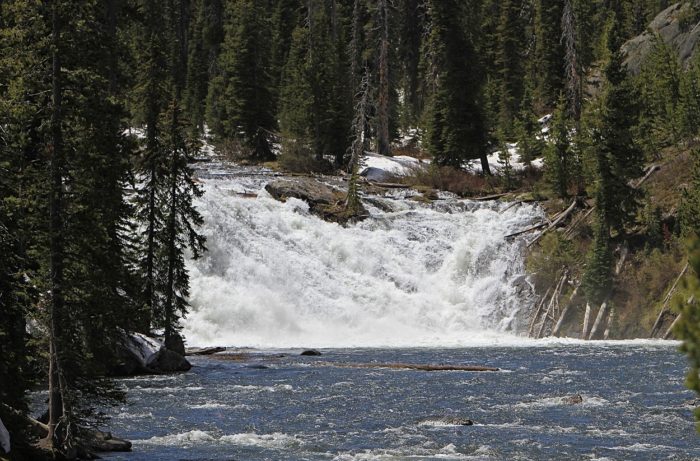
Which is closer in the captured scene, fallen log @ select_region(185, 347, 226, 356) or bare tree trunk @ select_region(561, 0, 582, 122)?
fallen log @ select_region(185, 347, 226, 356)

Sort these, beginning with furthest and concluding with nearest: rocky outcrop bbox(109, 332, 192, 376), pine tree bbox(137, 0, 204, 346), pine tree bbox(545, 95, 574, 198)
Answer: pine tree bbox(545, 95, 574, 198) < pine tree bbox(137, 0, 204, 346) < rocky outcrop bbox(109, 332, 192, 376)

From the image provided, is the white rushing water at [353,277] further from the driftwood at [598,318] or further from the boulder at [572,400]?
the boulder at [572,400]

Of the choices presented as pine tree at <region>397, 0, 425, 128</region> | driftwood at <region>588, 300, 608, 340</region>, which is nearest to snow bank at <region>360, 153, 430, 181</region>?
driftwood at <region>588, 300, 608, 340</region>

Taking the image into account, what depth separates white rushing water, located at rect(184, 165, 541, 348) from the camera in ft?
139

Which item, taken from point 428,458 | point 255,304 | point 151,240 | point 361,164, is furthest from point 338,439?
point 361,164

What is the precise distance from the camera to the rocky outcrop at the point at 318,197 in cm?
5062

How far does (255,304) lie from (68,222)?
26787 mm

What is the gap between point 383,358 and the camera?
3462cm

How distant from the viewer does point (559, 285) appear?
44.4m

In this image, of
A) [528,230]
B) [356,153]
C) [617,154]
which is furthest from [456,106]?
[617,154]

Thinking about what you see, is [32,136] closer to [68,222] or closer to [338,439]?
[68,222]

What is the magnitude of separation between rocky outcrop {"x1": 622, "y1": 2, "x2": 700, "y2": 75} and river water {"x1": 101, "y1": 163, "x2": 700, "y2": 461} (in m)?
22.4

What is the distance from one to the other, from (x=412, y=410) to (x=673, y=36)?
53680mm

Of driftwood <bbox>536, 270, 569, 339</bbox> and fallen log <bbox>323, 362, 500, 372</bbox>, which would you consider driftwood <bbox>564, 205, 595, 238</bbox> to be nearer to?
driftwood <bbox>536, 270, 569, 339</bbox>
